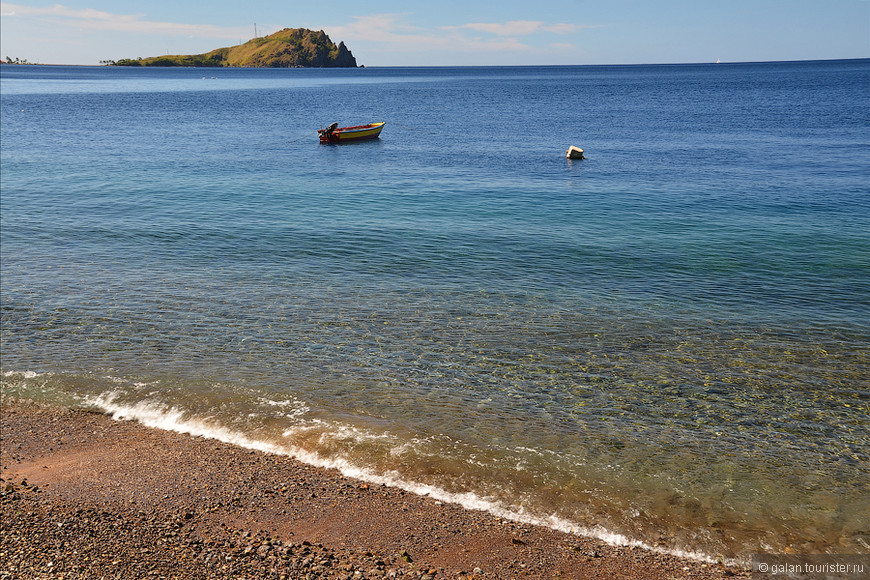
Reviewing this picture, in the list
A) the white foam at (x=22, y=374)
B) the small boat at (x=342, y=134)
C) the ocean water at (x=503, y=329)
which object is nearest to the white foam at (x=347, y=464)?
the ocean water at (x=503, y=329)

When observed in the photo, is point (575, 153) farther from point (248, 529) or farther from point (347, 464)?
point (248, 529)

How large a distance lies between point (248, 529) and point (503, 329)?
33.8 feet

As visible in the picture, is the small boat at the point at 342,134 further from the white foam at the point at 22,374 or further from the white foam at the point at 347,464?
the white foam at the point at 347,464

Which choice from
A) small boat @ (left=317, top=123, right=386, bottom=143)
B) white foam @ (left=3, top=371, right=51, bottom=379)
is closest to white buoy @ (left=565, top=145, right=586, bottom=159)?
small boat @ (left=317, top=123, right=386, bottom=143)

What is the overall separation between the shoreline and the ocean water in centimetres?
59

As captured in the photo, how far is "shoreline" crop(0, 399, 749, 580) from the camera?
A: 924 cm

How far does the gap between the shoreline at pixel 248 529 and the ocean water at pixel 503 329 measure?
0.59 metres

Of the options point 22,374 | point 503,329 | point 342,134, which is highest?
point 342,134

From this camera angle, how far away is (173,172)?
4638cm

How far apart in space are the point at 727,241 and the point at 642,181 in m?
14.4

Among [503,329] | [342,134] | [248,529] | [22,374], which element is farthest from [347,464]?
[342,134]

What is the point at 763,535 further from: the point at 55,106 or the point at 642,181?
the point at 55,106

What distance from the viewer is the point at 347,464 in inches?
483

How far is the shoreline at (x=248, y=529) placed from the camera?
924 centimetres
